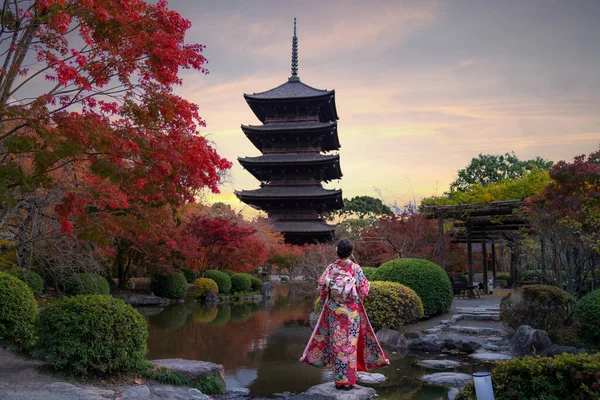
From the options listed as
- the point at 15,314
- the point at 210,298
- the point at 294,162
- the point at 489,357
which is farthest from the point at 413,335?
the point at 294,162

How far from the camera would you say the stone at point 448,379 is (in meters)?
6.51

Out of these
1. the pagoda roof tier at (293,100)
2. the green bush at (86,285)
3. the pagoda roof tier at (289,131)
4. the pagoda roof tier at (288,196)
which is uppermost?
the pagoda roof tier at (293,100)

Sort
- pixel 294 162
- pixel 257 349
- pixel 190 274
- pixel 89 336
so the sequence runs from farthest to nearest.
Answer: pixel 294 162 < pixel 190 274 < pixel 257 349 < pixel 89 336

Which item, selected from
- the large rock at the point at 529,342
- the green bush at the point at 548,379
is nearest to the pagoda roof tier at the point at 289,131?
the large rock at the point at 529,342

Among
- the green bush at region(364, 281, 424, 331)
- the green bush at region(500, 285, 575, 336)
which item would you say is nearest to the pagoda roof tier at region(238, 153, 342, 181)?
the green bush at region(364, 281, 424, 331)

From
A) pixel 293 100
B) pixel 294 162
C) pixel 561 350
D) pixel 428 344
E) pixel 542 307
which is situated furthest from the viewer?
pixel 293 100

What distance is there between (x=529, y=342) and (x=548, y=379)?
181 inches

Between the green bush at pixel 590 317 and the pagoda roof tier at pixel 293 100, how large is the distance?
26800 mm

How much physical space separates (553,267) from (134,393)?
29.8 ft

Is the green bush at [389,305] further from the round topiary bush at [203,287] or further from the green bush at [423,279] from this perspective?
the round topiary bush at [203,287]

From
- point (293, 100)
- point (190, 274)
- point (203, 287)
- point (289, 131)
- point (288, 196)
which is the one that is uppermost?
point (293, 100)

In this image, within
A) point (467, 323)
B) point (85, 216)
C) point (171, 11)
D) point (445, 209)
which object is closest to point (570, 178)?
point (467, 323)

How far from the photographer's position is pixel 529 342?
8172 millimetres

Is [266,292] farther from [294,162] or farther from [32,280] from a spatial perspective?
[32,280]
